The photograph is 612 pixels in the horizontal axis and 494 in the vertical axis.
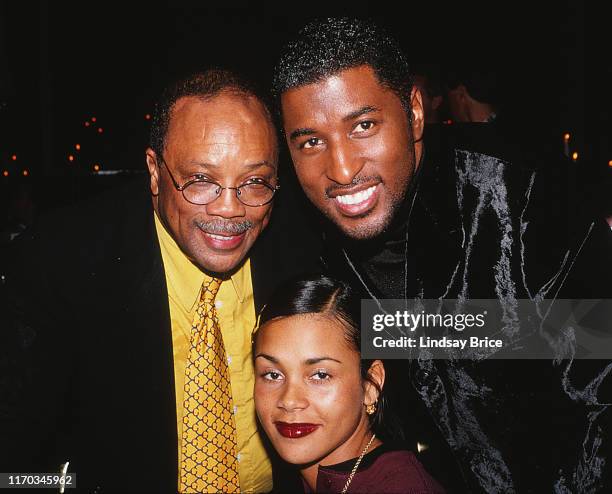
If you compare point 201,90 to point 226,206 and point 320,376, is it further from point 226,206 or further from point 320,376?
point 320,376

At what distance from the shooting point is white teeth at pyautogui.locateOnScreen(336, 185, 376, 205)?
1.88 meters

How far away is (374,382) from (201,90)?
1.28 meters

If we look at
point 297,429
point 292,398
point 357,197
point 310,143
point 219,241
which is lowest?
point 297,429

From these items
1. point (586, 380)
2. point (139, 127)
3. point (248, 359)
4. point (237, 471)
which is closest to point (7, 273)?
point (248, 359)

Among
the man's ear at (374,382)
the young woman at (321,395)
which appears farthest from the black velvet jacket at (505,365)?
the young woman at (321,395)

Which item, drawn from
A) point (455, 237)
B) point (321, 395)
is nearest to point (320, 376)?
point (321, 395)

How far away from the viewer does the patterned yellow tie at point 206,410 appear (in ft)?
6.57

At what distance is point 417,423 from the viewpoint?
2.15 m

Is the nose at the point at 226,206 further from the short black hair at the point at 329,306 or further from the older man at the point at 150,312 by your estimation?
the short black hair at the point at 329,306

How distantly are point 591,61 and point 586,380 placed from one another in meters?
4.16

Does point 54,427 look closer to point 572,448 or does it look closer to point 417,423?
point 417,423

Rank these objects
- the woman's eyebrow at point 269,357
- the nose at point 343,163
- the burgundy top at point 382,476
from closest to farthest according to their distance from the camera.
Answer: the burgundy top at point 382,476
the nose at point 343,163
the woman's eyebrow at point 269,357

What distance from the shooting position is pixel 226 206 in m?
1.85

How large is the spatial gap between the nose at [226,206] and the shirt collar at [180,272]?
13.4 inches
